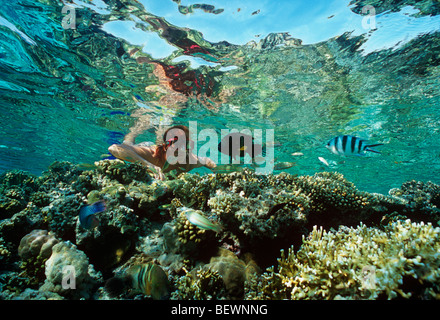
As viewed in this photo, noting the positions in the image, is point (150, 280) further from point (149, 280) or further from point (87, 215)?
point (87, 215)

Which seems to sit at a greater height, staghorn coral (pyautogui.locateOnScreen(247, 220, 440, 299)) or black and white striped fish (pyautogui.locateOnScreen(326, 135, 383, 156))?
black and white striped fish (pyautogui.locateOnScreen(326, 135, 383, 156))

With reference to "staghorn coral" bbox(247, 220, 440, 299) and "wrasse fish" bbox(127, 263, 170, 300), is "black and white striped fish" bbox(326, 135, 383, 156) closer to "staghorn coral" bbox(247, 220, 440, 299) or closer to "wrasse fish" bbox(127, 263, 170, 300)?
"staghorn coral" bbox(247, 220, 440, 299)

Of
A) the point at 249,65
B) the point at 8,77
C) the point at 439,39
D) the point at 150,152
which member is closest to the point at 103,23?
the point at 150,152

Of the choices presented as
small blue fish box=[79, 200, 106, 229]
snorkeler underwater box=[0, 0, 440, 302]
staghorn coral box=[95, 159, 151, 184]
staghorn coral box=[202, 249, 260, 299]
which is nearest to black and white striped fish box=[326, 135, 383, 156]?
snorkeler underwater box=[0, 0, 440, 302]

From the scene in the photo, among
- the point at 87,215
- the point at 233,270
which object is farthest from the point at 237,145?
the point at 87,215

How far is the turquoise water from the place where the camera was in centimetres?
661

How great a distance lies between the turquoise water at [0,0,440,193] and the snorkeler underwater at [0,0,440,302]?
78mm

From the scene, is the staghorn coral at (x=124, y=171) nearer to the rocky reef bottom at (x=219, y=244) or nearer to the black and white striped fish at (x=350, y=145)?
the rocky reef bottom at (x=219, y=244)

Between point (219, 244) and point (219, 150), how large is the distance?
2119 mm

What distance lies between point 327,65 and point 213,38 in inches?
221

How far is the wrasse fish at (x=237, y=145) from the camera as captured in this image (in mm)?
4281

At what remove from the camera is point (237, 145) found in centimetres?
439

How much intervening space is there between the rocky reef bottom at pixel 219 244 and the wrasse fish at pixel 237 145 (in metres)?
0.83

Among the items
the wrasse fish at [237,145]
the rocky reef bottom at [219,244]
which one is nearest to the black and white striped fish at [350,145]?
the rocky reef bottom at [219,244]
